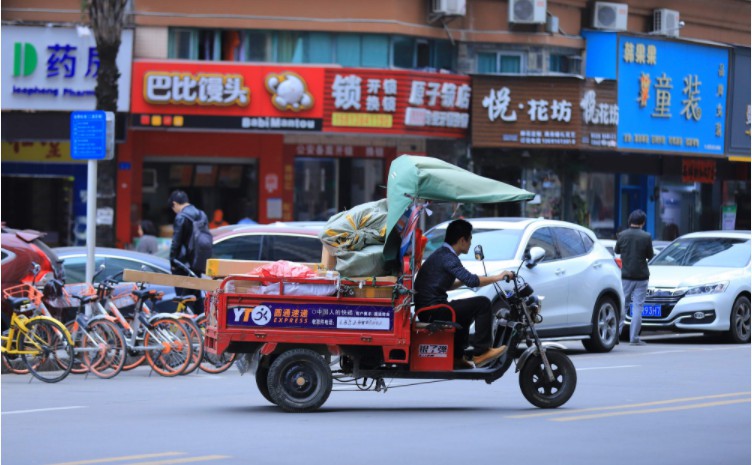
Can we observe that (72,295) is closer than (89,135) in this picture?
Yes

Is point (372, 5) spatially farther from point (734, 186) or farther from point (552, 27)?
point (734, 186)

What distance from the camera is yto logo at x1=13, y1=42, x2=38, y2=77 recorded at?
28.4 m

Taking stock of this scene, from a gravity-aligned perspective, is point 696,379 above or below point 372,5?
below

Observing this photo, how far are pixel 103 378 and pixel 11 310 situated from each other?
1394 millimetres

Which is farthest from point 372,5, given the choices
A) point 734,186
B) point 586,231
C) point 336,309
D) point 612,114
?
point 336,309

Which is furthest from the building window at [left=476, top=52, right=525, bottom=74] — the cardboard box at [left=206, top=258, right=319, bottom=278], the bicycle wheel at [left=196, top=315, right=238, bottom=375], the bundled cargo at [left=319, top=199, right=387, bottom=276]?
the bundled cargo at [left=319, top=199, right=387, bottom=276]

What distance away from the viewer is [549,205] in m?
34.3

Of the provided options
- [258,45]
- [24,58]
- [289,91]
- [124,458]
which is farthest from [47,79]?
[124,458]

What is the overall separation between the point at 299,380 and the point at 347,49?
1937 centimetres

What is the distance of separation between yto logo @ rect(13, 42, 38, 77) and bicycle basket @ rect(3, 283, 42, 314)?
13912 millimetres

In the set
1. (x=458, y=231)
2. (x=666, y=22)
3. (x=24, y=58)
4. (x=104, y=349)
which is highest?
(x=666, y=22)

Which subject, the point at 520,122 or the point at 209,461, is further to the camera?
the point at 520,122

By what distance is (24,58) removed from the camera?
2842 centimetres

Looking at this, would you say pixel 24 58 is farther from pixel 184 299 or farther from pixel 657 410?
pixel 657 410
